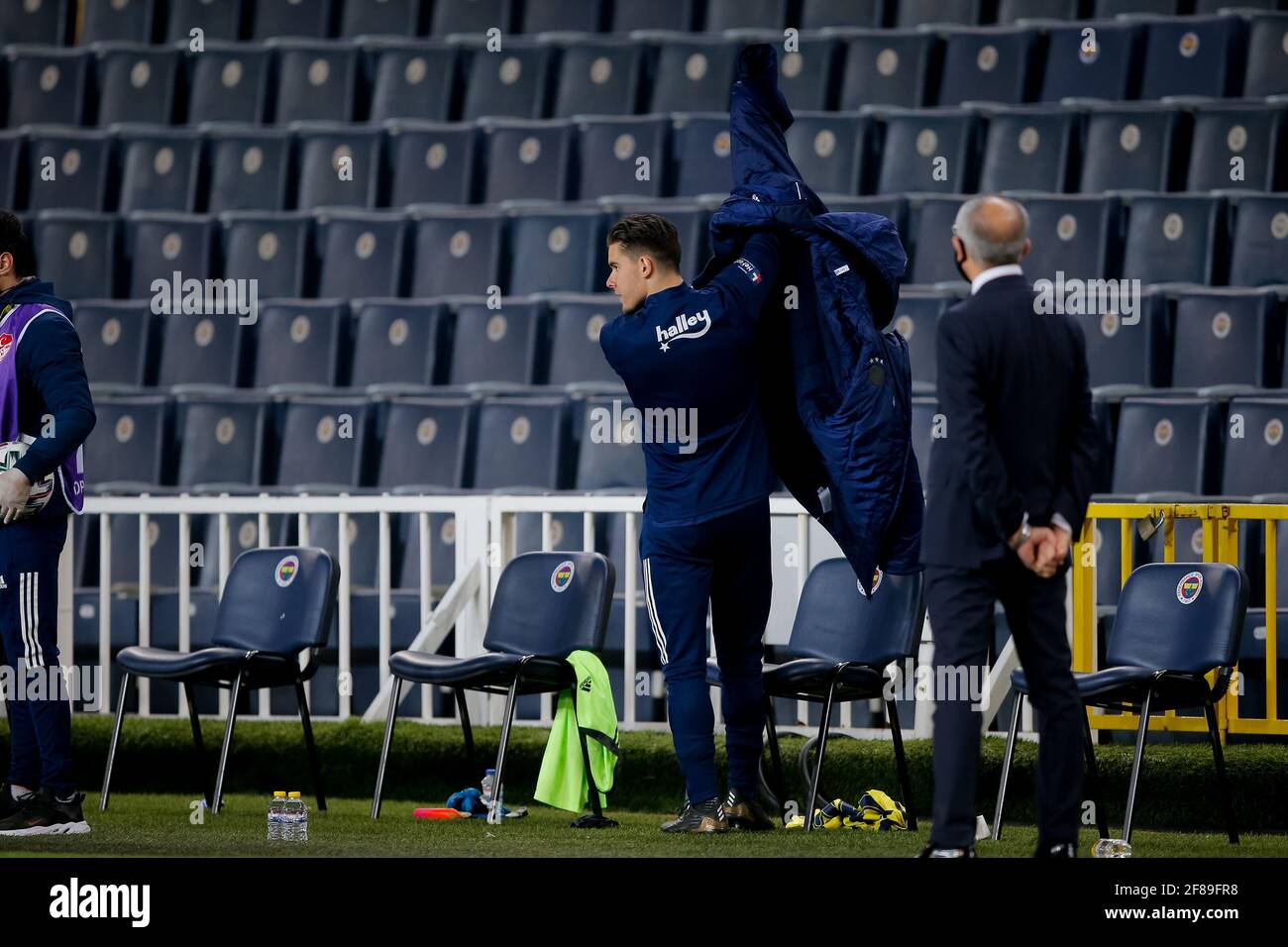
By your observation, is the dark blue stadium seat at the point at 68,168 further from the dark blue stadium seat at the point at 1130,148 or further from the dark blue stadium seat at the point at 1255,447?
the dark blue stadium seat at the point at 1255,447

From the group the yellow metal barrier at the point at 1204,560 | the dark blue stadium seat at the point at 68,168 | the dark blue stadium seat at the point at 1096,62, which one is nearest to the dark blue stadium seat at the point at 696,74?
the dark blue stadium seat at the point at 1096,62

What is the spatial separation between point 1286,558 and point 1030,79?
3.21m

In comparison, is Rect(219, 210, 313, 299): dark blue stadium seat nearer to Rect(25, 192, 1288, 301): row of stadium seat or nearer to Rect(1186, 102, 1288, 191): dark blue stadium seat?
Rect(25, 192, 1288, 301): row of stadium seat

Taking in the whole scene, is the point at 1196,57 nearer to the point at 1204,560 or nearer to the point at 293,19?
the point at 1204,560

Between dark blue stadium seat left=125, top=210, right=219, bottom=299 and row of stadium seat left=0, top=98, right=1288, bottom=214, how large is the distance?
0.38 m

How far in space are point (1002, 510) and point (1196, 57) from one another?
523 cm

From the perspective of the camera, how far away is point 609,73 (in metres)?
8.77

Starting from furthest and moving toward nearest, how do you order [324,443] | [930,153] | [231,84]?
[231,84]
[930,153]
[324,443]

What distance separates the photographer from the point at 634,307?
450 cm

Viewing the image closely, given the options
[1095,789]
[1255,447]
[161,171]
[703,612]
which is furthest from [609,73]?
[1095,789]

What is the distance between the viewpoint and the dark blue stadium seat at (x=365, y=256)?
8.12 m

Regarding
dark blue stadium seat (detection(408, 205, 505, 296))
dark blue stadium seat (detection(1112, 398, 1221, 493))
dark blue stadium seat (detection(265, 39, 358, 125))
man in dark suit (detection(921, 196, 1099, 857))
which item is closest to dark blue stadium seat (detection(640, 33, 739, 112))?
dark blue stadium seat (detection(408, 205, 505, 296))

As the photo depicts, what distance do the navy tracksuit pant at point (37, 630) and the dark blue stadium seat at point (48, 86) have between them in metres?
5.60
